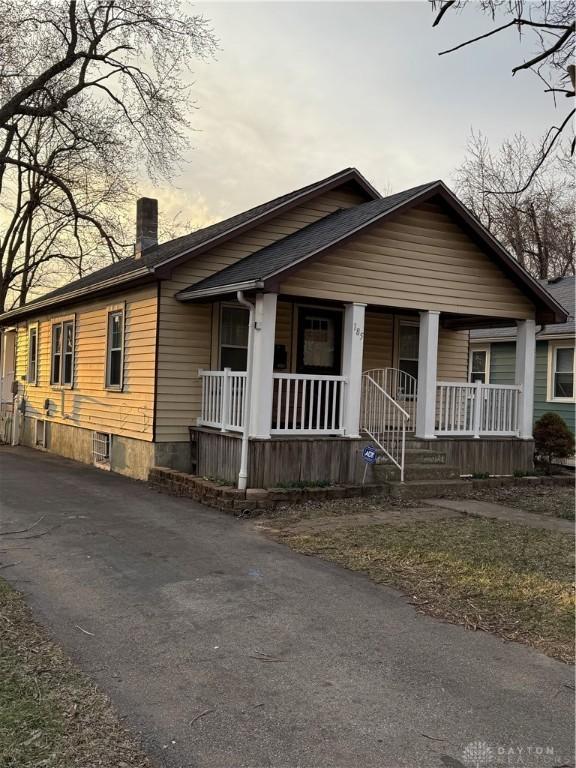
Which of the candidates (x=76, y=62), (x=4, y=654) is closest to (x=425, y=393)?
(x=4, y=654)

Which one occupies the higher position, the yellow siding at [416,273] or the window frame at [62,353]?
the yellow siding at [416,273]

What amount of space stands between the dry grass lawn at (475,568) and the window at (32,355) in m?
12.7

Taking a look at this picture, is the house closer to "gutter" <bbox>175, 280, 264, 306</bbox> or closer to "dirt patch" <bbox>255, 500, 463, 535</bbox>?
"gutter" <bbox>175, 280, 264, 306</bbox>

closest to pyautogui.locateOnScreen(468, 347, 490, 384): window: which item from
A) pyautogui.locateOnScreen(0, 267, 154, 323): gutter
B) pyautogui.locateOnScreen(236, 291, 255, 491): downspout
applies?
pyautogui.locateOnScreen(0, 267, 154, 323): gutter

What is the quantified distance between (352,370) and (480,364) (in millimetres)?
10784

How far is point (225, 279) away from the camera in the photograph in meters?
10.6

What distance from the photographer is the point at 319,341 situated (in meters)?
12.9

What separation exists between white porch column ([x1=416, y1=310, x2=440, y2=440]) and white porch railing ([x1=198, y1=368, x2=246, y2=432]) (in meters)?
3.16

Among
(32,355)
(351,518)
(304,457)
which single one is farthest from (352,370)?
(32,355)

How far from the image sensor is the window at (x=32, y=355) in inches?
731

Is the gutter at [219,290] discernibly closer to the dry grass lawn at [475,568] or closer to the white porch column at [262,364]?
the white porch column at [262,364]

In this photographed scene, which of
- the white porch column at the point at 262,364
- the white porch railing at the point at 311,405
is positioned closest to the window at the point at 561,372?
the white porch railing at the point at 311,405

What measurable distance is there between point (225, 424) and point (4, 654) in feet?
20.8

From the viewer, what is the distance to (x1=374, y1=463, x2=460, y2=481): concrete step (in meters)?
10.5
